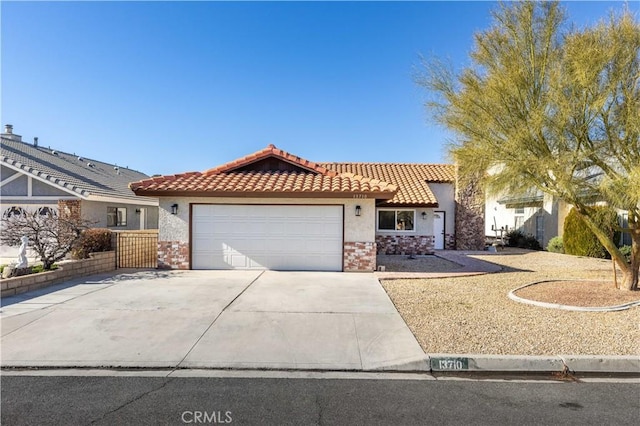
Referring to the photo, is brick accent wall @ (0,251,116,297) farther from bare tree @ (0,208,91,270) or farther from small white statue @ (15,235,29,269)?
small white statue @ (15,235,29,269)

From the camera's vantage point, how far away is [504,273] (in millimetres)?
12375

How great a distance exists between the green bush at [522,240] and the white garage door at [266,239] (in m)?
15.0

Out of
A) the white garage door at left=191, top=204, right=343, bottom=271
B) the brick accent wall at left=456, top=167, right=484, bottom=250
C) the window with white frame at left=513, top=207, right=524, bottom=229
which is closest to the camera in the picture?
the white garage door at left=191, top=204, right=343, bottom=271

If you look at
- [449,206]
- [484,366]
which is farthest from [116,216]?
[484,366]

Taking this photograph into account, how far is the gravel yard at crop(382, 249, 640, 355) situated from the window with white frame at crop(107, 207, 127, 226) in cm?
1493

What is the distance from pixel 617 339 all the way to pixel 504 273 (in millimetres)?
6772

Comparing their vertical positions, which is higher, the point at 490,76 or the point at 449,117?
the point at 490,76

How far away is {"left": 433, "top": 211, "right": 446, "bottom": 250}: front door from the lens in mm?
20000

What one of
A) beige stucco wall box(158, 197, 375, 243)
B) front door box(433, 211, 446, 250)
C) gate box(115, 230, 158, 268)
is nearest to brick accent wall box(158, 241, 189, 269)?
beige stucco wall box(158, 197, 375, 243)

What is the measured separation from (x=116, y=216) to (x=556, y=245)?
902 inches

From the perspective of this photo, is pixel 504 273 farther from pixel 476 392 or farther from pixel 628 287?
pixel 476 392

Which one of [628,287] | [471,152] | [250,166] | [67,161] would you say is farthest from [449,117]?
[67,161]

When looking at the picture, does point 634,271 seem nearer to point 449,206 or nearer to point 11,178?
point 449,206

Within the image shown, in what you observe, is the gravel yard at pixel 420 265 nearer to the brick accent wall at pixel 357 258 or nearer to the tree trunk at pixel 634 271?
the brick accent wall at pixel 357 258
